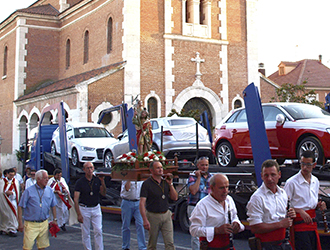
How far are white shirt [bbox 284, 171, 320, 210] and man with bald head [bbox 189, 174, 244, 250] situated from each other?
1.40m

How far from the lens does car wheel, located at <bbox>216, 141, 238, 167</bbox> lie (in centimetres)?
1140

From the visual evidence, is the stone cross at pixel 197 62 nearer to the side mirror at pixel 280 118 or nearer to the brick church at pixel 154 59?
the brick church at pixel 154 59

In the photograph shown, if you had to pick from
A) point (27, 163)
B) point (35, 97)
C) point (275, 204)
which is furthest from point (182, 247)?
point (35, 97)

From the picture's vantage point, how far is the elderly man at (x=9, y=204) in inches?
466

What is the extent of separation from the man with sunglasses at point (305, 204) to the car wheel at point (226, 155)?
17.4ft

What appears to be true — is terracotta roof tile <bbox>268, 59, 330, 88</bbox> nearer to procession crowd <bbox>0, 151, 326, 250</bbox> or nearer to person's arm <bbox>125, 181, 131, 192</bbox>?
procession crowd <bbox>0, 151, 326, 250</bbox>

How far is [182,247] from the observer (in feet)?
31.1

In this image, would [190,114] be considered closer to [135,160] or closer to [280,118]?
[280,118]

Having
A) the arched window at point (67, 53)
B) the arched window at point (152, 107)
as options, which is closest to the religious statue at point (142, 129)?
the arched window at point (152, 107)

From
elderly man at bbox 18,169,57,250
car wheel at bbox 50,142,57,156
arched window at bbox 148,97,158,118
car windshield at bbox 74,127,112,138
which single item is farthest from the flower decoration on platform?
arched window at bbox 148,97,158,118

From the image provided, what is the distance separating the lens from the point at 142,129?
12086mm

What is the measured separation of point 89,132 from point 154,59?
31.8ft

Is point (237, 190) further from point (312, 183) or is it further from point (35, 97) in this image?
point (35, 97)

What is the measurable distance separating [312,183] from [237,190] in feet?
16.3
